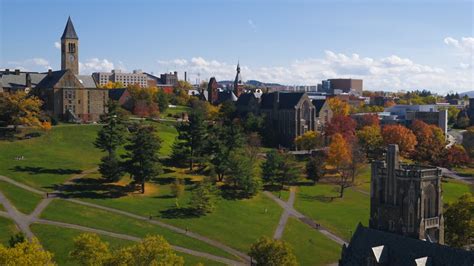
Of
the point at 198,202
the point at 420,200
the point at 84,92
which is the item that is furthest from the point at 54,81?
the point at 420,200

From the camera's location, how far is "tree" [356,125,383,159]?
9775 cm

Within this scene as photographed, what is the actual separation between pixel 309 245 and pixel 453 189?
32.8 metres

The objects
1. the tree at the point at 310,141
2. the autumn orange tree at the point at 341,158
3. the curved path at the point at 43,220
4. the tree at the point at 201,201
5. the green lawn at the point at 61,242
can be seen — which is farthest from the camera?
the tree at the point at 310,141

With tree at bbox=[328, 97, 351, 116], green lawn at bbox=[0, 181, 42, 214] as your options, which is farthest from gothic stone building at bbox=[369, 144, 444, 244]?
tree at bbox=[328, 97, 351, 116]

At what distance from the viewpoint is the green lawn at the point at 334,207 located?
64.1 metres

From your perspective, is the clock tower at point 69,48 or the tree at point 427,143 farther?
the clock tower at point 69,48

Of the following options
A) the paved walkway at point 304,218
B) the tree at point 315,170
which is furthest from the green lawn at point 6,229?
the tree at point 315,170

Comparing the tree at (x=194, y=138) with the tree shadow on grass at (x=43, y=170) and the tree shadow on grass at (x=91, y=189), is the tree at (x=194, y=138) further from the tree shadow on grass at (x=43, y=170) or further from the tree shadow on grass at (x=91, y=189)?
the tree shadow on grass at (x=43, y=170)

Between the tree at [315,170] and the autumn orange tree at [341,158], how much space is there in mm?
2424

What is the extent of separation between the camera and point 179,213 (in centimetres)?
6250

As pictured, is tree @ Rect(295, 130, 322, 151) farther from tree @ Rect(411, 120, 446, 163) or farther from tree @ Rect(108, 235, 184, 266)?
tree @ Rect(108, 235, 184, 266)

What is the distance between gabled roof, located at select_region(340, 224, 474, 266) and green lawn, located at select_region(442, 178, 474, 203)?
3801 centimetres

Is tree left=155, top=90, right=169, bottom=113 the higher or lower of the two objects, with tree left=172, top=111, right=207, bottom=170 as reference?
higher

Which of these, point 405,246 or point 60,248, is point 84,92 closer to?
point 60,248
